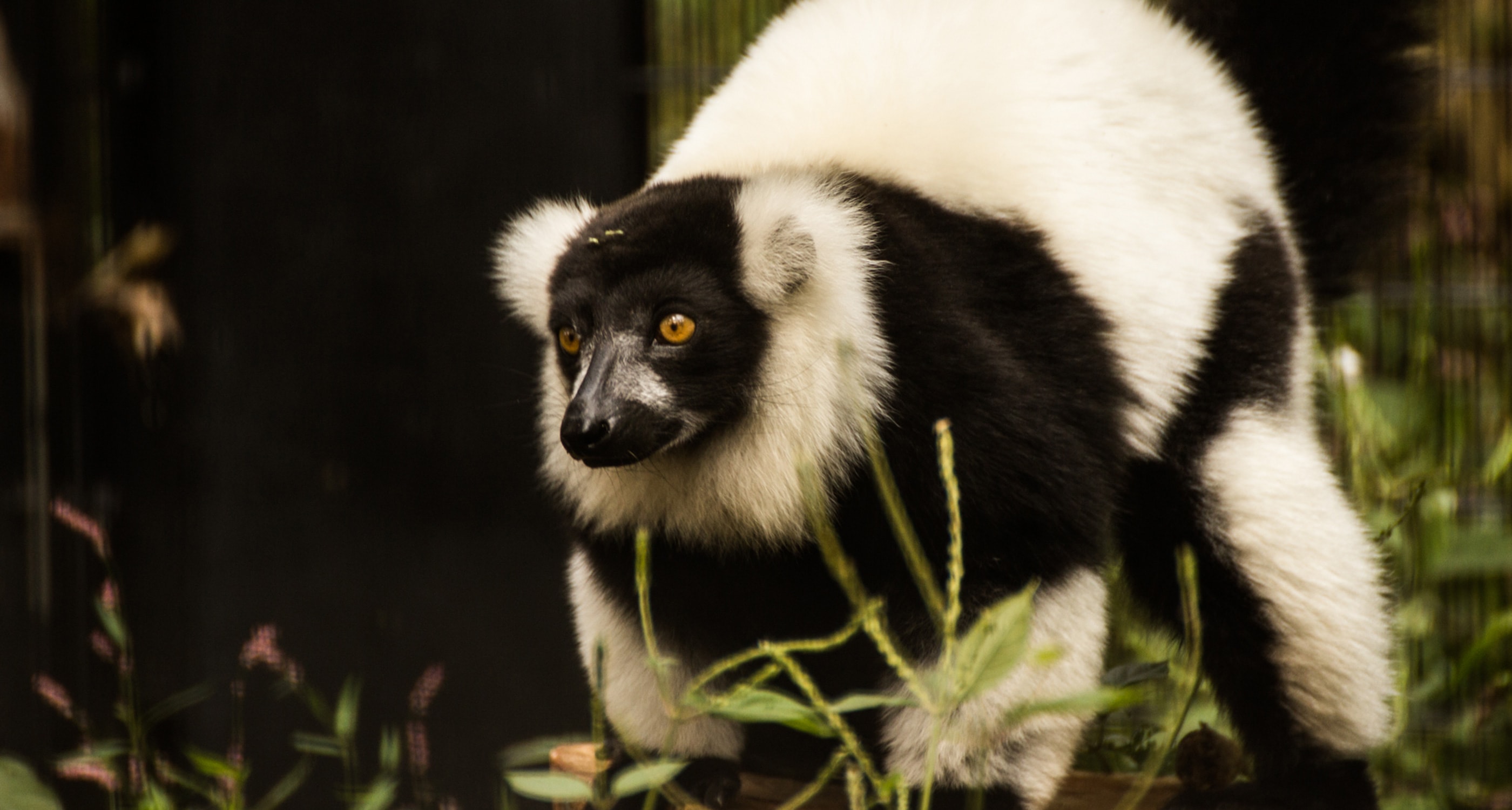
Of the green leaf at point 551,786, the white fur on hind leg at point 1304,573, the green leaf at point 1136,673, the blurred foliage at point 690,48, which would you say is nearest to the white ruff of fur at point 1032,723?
the green leaf at point 1136,673

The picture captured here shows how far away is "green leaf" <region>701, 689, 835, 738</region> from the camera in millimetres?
1300

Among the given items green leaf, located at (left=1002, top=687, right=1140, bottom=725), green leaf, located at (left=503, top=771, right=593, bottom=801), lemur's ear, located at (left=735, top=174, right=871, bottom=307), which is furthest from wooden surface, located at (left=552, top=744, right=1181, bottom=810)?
green leaf, located at (left=1002, top=687, right=1140, bottom=725)

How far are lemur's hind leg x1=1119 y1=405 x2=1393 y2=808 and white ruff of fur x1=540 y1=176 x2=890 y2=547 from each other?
2.18 feet

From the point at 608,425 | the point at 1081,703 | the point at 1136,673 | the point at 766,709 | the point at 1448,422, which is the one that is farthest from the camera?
the point at 1448,422

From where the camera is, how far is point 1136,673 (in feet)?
8.05

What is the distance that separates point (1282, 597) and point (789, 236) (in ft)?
3.63

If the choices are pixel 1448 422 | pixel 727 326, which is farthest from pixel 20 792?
pixel 1448 422

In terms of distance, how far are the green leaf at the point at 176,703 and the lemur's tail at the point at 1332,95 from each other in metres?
2.48

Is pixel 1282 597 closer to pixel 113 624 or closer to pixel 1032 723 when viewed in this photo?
pixel 1032 723

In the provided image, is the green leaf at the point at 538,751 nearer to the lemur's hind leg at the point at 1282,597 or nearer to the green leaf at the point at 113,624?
the green leaf at the point at 113,624

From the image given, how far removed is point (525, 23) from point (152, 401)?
119 centimetres

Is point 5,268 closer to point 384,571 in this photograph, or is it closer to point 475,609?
point 384,571

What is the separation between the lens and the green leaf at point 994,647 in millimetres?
1174

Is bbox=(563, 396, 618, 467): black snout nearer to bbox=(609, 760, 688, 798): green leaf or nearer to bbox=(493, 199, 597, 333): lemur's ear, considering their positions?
bbox=(493, 199, 597, 333): lemur's ear
